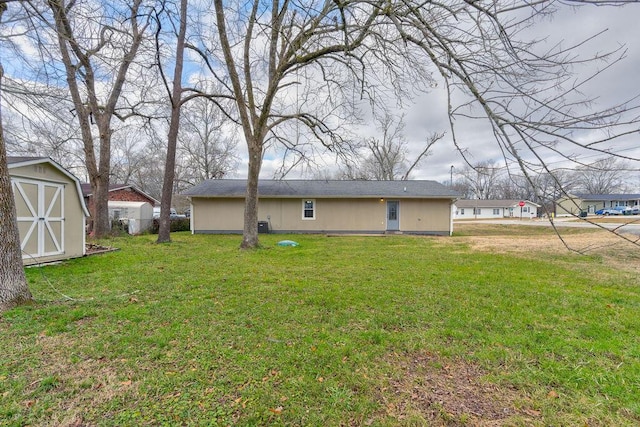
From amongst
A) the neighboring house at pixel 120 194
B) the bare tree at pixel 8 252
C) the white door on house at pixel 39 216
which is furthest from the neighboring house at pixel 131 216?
the bare tree at pixel 8 252

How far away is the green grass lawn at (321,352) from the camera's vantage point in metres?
2.11

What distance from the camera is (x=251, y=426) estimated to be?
195 cm

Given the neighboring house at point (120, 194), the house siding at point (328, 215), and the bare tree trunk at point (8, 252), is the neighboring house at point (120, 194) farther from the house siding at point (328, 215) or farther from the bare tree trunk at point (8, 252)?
the bare tree trunk at point (8, 252)

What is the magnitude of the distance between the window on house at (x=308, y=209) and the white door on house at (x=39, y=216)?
11027mm

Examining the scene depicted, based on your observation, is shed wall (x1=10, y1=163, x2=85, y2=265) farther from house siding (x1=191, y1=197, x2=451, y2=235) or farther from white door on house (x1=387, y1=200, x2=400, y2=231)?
white door on house (x1=387, y1=200, x2=400, y2=231)

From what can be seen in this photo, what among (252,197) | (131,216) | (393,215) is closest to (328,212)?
(393,215)

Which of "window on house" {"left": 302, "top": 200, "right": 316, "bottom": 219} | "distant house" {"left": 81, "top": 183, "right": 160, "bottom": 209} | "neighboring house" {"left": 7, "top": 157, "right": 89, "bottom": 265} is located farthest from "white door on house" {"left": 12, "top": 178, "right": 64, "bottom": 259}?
"distant house" {"left": 81, "top": 183, "right": 160, "bottom": 209}

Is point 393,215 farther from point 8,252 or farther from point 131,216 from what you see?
point 8,252

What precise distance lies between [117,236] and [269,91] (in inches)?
374

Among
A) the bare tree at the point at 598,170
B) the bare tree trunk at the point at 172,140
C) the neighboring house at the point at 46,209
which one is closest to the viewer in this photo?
the bare tree at the point at 598,170

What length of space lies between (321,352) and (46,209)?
776cm

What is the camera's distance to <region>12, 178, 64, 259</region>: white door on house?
20.8ft

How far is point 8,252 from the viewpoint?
382 cm

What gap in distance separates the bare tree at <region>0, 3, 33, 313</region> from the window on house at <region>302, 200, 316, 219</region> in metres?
13.3
